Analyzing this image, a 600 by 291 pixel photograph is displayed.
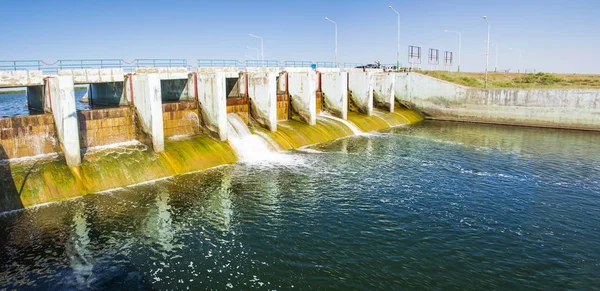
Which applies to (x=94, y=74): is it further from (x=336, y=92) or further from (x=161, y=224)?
(x=336, y=92)

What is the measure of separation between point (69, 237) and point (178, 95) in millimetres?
21798

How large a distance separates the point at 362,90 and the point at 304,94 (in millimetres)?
12368

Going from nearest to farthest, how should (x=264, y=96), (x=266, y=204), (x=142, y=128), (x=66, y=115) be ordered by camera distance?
(x=266, y=204), (x=66, y=115), (x=142, y=128), (x=264, y=96)

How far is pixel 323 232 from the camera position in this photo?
1750cm

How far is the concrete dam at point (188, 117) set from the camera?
22.8m

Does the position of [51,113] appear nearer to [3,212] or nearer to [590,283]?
[3,212]

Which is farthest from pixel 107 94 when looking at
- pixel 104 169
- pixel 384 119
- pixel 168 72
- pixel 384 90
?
pixel 384 90

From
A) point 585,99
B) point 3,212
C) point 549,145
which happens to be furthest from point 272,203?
point 585,99

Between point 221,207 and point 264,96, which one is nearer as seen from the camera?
point 221,207

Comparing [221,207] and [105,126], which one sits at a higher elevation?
[105,126]

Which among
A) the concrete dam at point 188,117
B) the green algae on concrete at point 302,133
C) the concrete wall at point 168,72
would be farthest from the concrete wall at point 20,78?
the green algae on concrete at point 302,133

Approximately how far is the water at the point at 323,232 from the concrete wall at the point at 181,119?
597 cm

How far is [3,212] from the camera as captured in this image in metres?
19.5

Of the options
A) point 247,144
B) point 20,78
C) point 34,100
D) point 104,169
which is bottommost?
point 104,169
